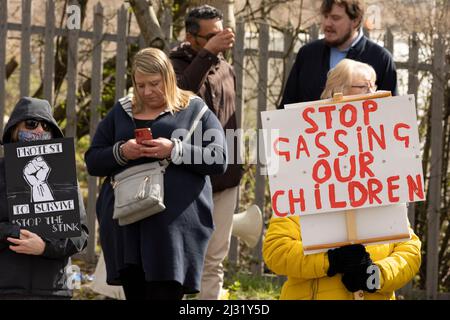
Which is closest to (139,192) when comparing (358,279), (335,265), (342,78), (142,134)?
(142,134)

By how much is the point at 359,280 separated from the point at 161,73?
1873 mm

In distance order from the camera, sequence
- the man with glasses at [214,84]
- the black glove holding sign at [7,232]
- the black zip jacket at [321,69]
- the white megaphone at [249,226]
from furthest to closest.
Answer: the white megaphone at [249,226], the man with glasses at [214,84], the black zip jacket at [321,69], the black glove holding sign at [7,232]

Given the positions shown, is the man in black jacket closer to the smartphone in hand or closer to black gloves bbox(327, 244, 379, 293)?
the smartphone in hand

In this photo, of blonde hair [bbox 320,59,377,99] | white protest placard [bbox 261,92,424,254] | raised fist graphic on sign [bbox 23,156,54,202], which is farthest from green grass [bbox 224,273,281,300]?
white protest placard [bbox 261,92,424,254]

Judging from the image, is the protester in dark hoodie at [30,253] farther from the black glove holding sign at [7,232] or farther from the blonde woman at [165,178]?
the blonde woman at [165,178]

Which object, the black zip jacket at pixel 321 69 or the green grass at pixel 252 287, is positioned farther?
the green grass at pixel 252 287

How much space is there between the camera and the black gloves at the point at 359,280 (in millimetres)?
5090

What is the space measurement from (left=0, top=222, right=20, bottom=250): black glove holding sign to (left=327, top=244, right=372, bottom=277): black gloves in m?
1.45

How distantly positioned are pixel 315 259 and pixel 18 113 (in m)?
1.61

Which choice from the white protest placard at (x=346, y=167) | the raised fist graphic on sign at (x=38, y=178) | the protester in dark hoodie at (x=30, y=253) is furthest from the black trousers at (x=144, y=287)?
the white protest placard at (x=346, y=167)

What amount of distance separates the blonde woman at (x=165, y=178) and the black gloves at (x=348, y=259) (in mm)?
1314

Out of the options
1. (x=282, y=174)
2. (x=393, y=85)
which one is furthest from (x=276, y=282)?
(x=282, y=174)

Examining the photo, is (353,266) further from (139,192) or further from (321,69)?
(321,69)
